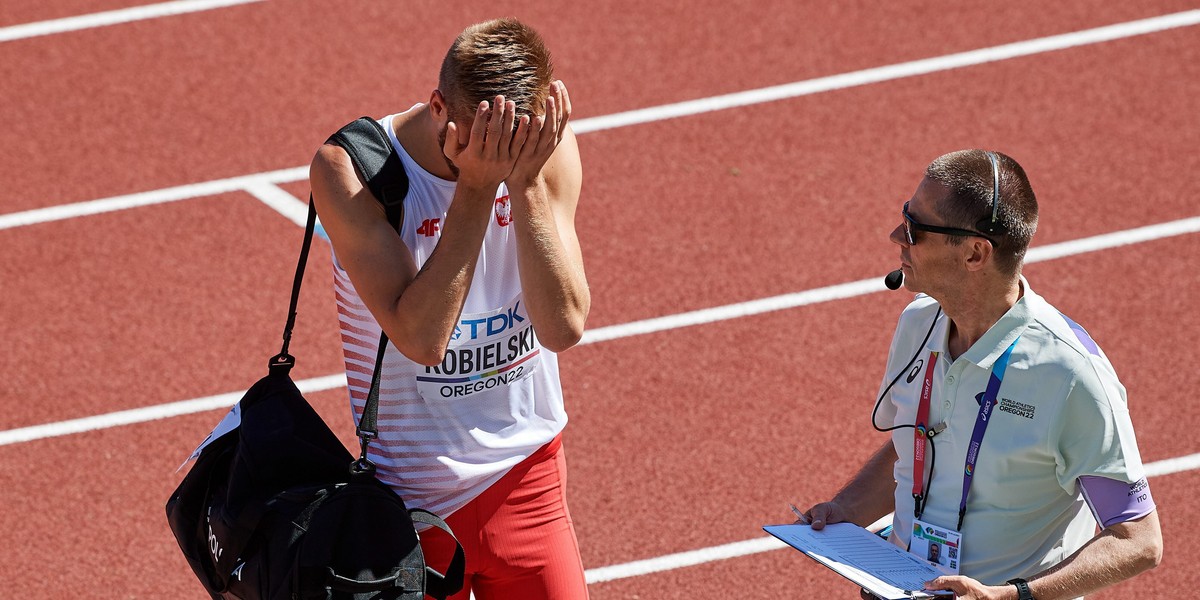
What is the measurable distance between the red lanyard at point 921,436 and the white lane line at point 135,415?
3450mm

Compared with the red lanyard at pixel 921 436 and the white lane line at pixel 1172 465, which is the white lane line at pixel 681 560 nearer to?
the white lane line at pixel 1172 465

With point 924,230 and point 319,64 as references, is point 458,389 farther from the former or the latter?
point 319,64

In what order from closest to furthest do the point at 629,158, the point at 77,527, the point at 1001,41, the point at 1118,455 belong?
the point at 1118,455
the point at 77,527
the point at 629,158
the point at 1001,41

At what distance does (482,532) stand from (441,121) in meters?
1.04

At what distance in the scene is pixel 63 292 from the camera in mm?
6676

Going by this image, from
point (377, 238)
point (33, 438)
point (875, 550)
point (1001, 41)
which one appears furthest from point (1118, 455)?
point (1001, 41)

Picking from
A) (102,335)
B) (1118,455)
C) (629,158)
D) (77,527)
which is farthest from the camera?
(629,158)

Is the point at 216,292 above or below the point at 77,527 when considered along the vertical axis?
above

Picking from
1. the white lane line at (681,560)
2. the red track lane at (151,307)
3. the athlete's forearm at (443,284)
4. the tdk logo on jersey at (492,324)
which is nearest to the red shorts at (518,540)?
the tdk logo on jersey at (492,324)

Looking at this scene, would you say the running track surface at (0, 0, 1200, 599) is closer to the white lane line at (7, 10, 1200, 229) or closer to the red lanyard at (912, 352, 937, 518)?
the white lane line at (7, 10, 1200, 229)

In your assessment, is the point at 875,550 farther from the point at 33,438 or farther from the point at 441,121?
the point at 33,438

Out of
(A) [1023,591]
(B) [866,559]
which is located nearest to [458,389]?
(B) [866,559]

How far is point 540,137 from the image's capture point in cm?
304

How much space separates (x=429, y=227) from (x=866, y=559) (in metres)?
1.29
